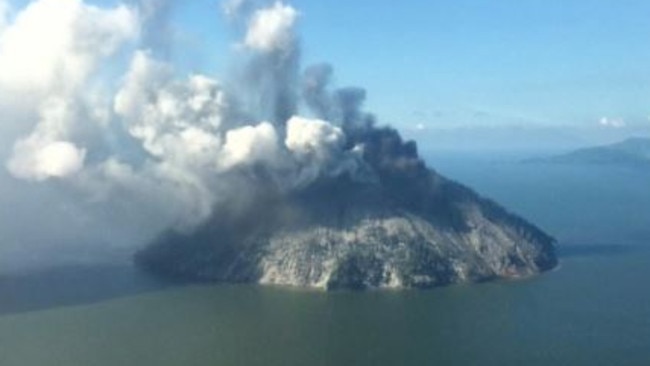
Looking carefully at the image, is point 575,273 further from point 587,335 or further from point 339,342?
point 339,342

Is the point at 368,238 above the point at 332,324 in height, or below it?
above

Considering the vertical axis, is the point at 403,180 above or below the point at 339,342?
above

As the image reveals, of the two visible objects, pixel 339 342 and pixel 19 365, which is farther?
pixel 339 342

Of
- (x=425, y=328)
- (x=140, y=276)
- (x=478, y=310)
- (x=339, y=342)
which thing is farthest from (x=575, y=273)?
(x=140, y=276)

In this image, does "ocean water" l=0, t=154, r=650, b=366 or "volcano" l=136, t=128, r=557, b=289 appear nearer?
"ocean water" l=0, t=154, r=650, b=366

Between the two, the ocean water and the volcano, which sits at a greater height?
the volcano
